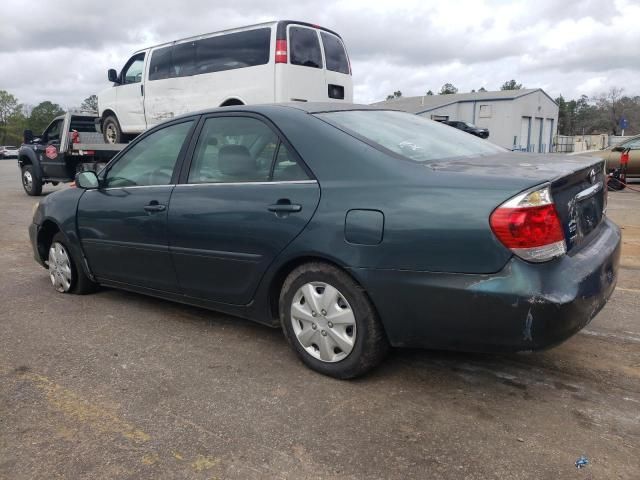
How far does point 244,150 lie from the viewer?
3498mm

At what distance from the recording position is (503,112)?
39.2 meters

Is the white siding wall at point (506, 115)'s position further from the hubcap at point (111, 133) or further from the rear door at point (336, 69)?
the rear door at point (336, 69)

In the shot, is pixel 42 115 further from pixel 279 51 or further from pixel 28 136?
pixel 279 51

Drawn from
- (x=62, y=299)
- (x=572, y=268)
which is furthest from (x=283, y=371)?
(x=62, y=299)

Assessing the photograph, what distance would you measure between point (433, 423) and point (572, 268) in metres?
0.97

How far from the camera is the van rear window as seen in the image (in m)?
8.52

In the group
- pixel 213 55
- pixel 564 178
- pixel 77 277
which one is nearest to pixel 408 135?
pixel 564 178

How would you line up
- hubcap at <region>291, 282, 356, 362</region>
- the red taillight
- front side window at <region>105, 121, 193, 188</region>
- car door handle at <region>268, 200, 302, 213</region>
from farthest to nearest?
the red taillight, front side window at <region>105, 121, 193, 188</region>, car door handle at <region>268, 200, 302, 213</region>, hubcap at <region>291, 282, 356, 362</region>

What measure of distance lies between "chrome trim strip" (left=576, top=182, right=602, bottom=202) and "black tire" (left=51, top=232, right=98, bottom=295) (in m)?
3.78

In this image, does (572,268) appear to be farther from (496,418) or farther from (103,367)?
(103,367)

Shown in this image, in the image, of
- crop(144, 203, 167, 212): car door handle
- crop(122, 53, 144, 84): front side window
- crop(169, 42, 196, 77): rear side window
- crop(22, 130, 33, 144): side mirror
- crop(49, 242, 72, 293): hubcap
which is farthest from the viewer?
crop(22, 130, 33, 144): side mirror

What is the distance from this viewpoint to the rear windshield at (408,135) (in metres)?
3.13

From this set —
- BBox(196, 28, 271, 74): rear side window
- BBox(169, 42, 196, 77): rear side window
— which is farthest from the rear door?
BBox(169, 42, 196, 77): rear side window

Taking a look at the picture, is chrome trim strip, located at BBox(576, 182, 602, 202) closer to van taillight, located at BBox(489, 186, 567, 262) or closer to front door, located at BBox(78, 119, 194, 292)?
van taillight, located at BBox(489, 186, 567, 262)
